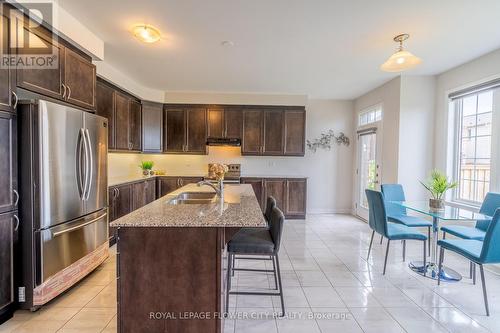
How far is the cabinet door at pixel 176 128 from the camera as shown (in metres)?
5.60

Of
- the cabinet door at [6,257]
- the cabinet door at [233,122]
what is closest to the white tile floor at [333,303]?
the cabinet door at [6,257]

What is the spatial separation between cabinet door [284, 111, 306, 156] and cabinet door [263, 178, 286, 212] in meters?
0.70

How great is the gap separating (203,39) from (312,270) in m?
2.98

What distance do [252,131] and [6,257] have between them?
4.34 metres

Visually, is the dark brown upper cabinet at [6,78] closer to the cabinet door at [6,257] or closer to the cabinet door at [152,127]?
the cabinet door at [6,257]

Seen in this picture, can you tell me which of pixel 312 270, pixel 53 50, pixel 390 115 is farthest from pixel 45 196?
pixel 390 115

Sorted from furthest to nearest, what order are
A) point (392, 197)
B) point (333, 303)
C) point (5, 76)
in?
point (392, 197) < point (333, 303) < point (5, 76)

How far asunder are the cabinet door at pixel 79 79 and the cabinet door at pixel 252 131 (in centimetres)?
314

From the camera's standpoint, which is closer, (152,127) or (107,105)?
(107,105)

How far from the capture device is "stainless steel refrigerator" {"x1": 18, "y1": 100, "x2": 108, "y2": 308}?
6.91 ft

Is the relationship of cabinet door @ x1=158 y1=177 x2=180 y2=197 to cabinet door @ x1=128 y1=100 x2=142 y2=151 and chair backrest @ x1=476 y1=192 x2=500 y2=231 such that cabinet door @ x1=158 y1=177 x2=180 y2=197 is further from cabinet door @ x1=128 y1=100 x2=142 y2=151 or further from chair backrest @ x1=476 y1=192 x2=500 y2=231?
chair backrest @ x1=476 y1=192 x2=500 y2=231

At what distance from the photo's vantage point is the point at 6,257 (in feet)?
6.57

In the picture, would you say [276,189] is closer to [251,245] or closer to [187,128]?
[187,128]

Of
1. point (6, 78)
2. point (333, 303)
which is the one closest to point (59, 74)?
point (6, 78)
